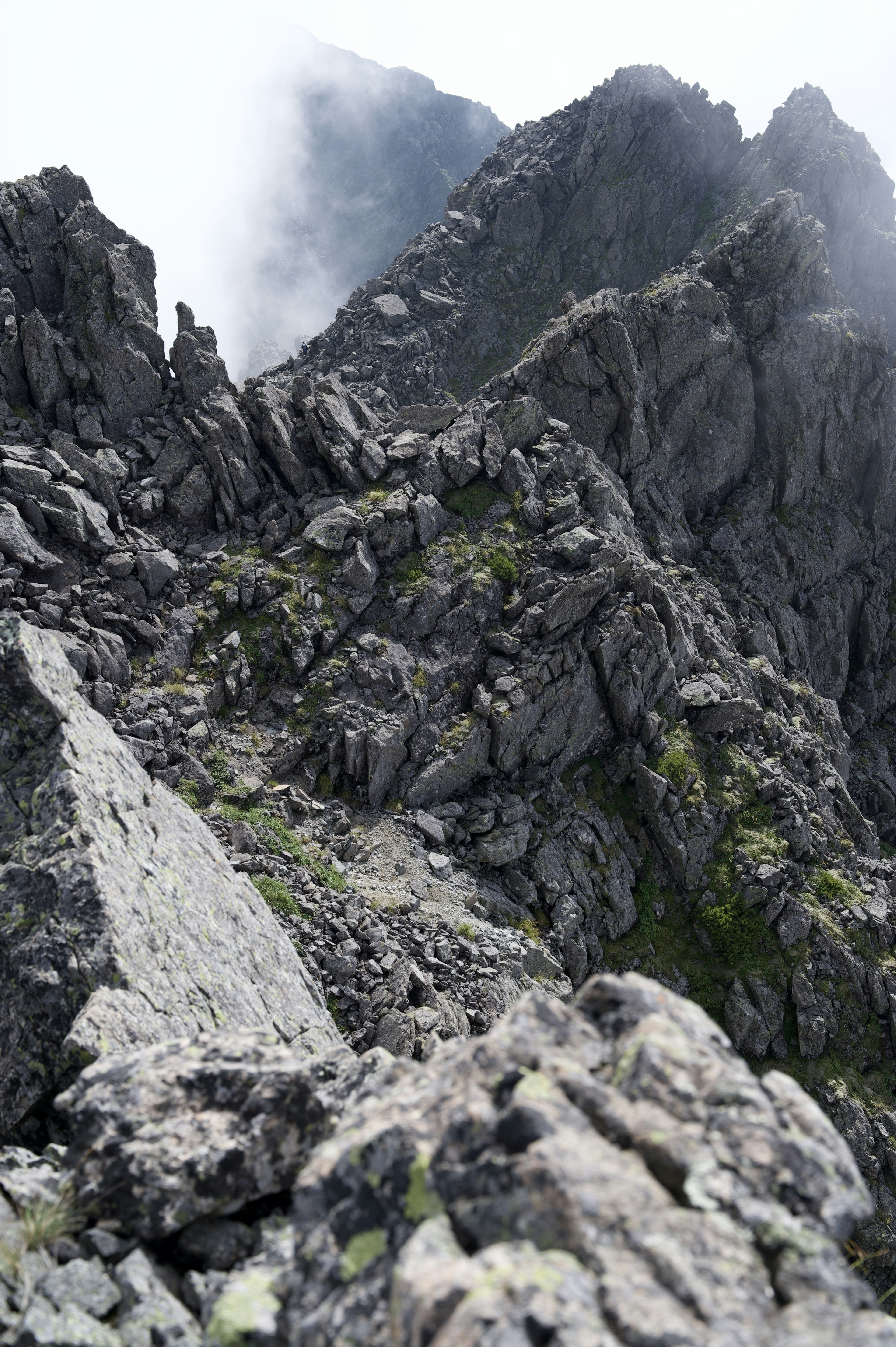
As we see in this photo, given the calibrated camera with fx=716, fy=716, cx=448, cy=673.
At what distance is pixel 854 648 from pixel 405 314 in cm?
5734

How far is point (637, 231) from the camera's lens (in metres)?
91.0

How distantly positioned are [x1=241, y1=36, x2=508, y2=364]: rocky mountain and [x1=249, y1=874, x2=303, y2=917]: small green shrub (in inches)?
6445

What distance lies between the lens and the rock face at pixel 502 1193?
5055mm

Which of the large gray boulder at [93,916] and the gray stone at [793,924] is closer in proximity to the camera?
the large gray boulder at [93,916]

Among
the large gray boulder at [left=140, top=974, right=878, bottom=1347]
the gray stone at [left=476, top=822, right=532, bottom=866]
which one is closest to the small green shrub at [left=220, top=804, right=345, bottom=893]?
the gray stone at [left=476, top=822, right=532, bottom=866]

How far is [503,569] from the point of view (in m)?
37.2

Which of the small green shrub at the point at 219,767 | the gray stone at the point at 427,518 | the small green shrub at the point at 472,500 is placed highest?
the small green shrub at the point at 472,500

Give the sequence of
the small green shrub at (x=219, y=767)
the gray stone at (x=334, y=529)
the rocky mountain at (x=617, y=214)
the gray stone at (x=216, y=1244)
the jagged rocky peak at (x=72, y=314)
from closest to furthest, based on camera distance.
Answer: the gray stone at (x=216, y=1244), the small green shrub at (x=219, y=767), the jagged rocky peak at (x=72, y=314), the gray stone at (x=334, y=529), the rocky mountain at (x=617, y=214)

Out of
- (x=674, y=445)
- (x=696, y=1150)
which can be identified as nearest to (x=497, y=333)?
(x=674, y=445)

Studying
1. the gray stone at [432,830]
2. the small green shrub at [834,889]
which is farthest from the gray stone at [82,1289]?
the small green shrub at [834,889]

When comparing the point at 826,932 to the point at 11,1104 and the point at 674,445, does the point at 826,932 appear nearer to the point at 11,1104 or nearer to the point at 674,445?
the point at 11,1104

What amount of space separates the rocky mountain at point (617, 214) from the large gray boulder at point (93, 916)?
71.3m

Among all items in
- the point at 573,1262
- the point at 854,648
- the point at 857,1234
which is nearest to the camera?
the point at 573,1262

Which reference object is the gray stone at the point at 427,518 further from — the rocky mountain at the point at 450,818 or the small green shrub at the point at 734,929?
the small green shrub at the point at 734,929
